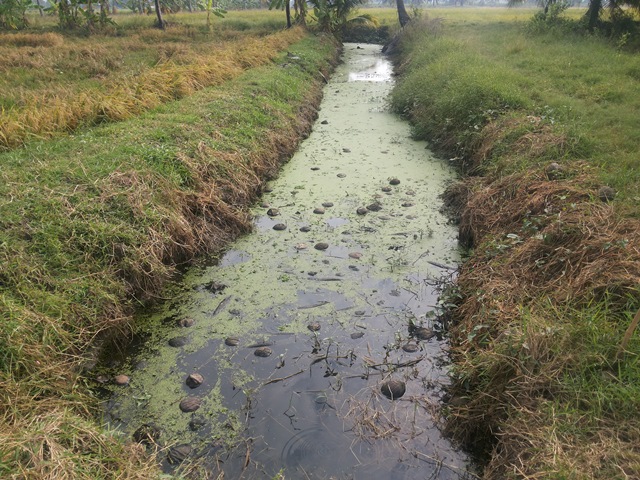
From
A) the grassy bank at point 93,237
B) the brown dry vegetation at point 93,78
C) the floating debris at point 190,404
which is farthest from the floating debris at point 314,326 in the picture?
the brown dry vegetation at point 93,78

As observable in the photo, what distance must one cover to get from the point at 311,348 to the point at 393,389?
29.4 inches

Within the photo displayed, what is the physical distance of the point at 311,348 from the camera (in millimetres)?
3605

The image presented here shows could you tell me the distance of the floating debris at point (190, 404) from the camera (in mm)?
3070

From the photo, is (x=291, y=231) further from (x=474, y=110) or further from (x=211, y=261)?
(x=474, y=110)

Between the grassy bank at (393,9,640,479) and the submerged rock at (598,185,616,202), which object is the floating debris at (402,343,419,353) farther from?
the submerged rock at (598,185,616,202)

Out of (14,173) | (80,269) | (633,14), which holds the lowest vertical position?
(80,269)

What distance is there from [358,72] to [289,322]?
1256cm

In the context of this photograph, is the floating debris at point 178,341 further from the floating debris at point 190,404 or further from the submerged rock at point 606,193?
the submerged rock at point 606,193

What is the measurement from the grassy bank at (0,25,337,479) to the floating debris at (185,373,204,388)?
0.62m

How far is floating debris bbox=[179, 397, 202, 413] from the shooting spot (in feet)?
10.1

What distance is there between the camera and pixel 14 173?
14.6 feet

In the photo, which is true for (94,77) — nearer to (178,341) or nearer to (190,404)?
(178,341)

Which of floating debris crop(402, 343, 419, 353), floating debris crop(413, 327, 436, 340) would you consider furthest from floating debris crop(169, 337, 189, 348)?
floating debris crop(413, 327, 436, 340)

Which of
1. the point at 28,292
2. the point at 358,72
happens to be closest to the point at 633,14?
the point at 358,72
